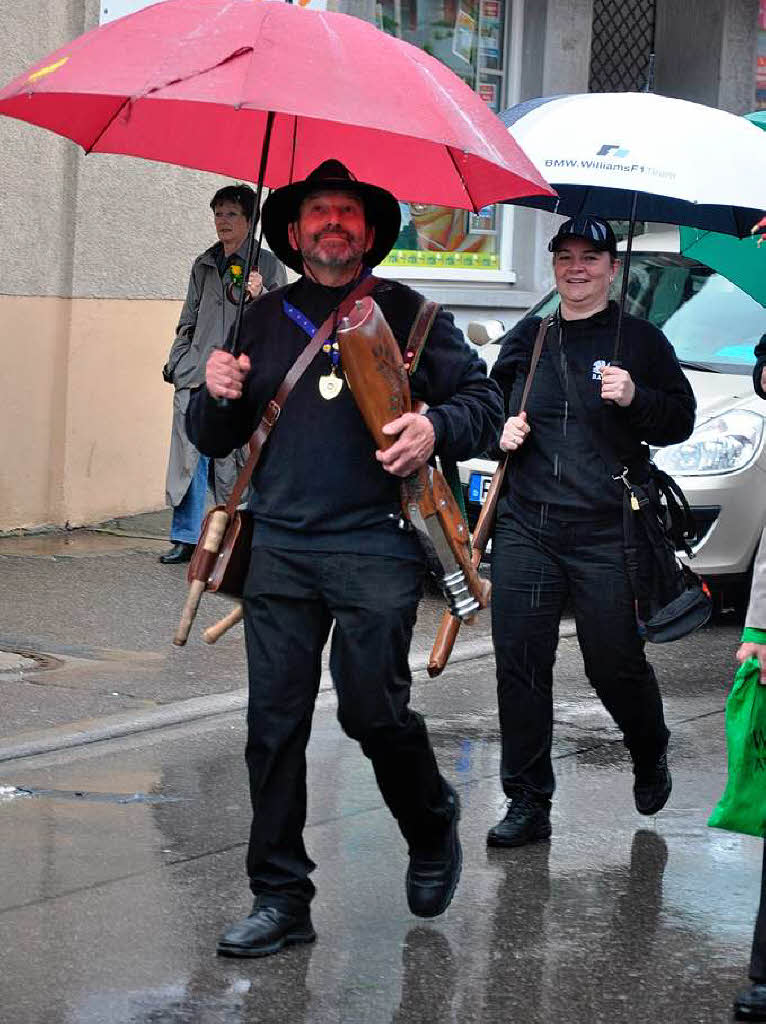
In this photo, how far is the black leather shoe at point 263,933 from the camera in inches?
179

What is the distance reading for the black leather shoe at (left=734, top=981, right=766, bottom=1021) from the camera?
432 cm

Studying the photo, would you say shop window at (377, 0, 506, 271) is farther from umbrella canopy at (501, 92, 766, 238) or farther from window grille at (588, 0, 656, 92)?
umbrella canopy at (501, 92, 766, 238)

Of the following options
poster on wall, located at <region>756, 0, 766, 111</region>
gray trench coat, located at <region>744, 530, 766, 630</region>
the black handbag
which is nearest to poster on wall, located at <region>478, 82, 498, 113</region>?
poster on wall, located at <region>756, 0, 766, 111</region>

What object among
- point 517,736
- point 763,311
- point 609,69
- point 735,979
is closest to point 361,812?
point 517,736

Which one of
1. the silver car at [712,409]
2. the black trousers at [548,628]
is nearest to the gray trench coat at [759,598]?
the black trousers at [548,628]

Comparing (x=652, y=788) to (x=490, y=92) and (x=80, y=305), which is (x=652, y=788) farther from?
(x=490, y=92)

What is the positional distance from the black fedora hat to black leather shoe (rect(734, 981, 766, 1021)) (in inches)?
77.6

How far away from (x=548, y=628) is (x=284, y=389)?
1429mm

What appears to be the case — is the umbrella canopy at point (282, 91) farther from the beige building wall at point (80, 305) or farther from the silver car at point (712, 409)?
the beige building wall at point (80, 305)

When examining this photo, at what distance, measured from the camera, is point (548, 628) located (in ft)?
18.6

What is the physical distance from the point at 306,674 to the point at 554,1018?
3.26 ft

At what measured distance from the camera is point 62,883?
5090mm

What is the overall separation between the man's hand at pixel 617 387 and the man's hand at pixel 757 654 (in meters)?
1.24

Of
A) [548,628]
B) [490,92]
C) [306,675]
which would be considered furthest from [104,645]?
[490,92]
